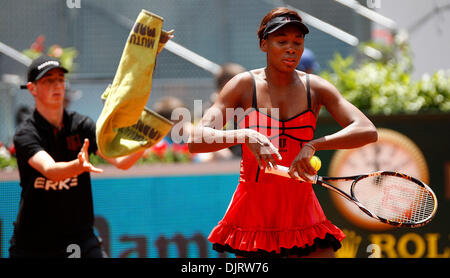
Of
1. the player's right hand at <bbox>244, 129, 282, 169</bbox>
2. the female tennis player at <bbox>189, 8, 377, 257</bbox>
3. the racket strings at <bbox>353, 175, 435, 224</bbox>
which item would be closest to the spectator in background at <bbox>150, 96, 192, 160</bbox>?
the racket strings at <bbox>353, 175, 435, 224</bbox>

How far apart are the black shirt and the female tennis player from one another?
1.32 meters

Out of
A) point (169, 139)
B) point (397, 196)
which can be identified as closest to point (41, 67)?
point (169, 139)

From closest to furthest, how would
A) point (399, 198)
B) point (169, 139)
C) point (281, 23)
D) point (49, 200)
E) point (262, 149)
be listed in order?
1. point (262, 149)
2. point (281, 23)
3. point (399, 198)
4. point (49, 200)
5. point (169, 139)

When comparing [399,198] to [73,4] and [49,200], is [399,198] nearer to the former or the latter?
[49,200]

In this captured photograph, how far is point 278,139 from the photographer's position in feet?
9.90

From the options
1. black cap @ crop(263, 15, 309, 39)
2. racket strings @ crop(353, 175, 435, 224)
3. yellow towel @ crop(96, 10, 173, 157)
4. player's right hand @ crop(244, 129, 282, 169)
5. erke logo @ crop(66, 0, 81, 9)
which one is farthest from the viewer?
erke logo @ crop(66, 0, 81, 9)

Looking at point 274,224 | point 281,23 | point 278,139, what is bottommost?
point 274,224

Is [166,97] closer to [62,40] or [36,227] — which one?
[62,40]

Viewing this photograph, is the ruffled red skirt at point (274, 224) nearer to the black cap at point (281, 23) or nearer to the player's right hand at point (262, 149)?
the player's right hand at point (262, 149)

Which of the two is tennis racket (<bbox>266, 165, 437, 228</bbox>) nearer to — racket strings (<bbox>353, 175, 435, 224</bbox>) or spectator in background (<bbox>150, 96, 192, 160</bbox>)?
racket strings (<bbox>353, 175, 435, 224</bbox>)

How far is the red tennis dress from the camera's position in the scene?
296 centimetres

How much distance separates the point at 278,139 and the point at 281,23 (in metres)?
0.56
